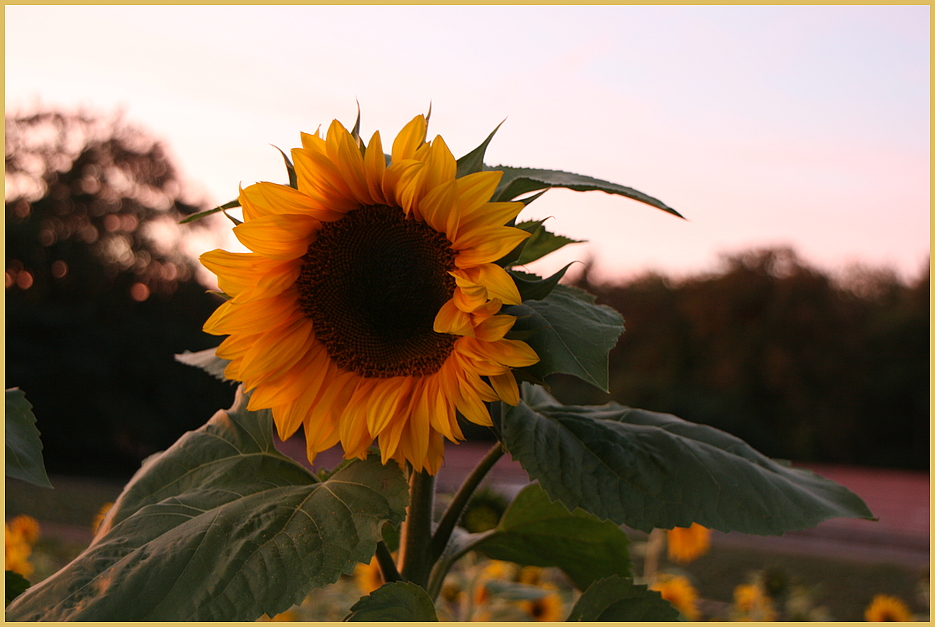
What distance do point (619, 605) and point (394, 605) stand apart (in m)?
0.30

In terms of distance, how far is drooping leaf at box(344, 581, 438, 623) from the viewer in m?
0.77

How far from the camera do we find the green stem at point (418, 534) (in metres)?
0.94

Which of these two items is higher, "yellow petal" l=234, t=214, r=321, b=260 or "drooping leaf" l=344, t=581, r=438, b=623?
"yellow petal" l=234, t=214, r=321, b=260

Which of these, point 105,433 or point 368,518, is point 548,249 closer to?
point 368,518

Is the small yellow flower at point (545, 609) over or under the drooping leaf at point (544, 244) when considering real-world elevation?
under

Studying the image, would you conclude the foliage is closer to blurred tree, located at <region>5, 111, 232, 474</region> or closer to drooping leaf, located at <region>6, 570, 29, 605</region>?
drooping leaf, located at <region>6, 570, 29, 605</region>

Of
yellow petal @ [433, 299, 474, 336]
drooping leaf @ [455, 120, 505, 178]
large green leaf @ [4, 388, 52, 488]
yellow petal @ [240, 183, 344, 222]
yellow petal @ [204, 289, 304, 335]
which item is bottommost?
large green leaf @ [4, 388, 52, 488]

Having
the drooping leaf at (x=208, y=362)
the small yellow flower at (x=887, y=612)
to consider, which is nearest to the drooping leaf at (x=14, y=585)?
the drooping leaf at (x=208, y=362)

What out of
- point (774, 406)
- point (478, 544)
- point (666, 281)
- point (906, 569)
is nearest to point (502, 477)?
point (906, 569)

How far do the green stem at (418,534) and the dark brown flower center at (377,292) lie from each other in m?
0.14

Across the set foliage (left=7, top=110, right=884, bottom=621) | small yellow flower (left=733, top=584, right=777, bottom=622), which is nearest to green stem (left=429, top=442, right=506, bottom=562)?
foliage (left=7, top=110, right=884, bottom=621)

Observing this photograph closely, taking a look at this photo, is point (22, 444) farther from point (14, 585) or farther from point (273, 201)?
point (273, 201)

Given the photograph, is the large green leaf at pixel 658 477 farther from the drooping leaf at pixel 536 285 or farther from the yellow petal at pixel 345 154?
the yellow petal at pixel 345 154

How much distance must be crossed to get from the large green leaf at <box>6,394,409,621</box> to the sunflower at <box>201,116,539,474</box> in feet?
0.23
